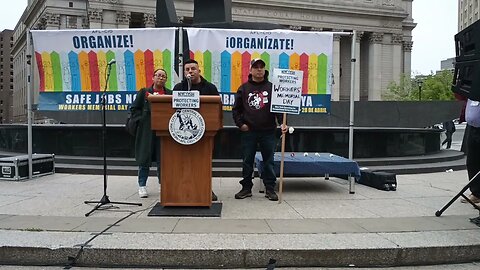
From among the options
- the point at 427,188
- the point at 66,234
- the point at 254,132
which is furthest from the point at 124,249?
the point at 427,188

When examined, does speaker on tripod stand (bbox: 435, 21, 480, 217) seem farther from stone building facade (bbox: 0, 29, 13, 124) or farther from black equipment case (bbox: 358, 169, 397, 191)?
stone building facade (bbox: 0, 29, 13, 124)

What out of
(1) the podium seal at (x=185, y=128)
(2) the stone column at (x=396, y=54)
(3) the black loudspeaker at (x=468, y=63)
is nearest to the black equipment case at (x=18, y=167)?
(1) the podium seal at (x=185, y=128)

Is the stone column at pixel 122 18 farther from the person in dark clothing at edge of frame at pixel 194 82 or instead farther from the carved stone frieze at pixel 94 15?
the person in dark clothing at edge of frame at pixel 194 82

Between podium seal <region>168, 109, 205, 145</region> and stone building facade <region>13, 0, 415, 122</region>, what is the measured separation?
59.3 meters

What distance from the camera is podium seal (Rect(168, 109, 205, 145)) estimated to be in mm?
6020

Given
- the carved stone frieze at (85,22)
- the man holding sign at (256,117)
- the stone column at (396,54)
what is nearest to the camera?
the man holding sign at (256,117)

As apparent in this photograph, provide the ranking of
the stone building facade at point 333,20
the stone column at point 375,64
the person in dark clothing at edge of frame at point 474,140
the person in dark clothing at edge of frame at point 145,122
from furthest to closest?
the stone column at point 375,64 < the stone building facade at point 333,20 < the person in dark clothing at edge of frame at point 145,122 < the person in dark clothing at edge of frame at point 474,140

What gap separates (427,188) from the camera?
888 cm

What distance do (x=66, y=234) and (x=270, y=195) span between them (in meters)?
3.62

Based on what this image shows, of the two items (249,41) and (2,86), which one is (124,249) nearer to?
(249,41)

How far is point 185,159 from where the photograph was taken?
6.14 meters

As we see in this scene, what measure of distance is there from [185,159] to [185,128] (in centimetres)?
49

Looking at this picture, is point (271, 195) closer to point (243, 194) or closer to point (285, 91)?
point (243, 194)

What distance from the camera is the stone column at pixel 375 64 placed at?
7831cm
